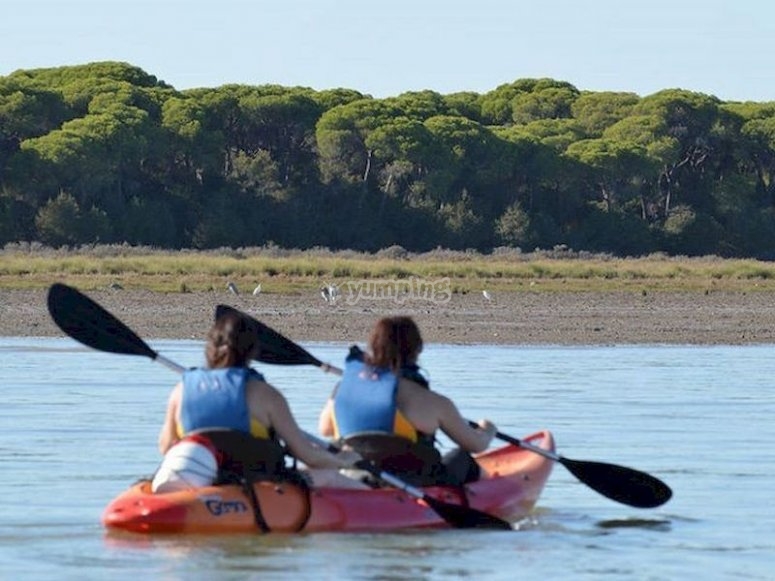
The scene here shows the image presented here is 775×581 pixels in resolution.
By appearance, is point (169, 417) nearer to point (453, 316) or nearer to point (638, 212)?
point (453, 316)

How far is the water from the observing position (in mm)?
10016

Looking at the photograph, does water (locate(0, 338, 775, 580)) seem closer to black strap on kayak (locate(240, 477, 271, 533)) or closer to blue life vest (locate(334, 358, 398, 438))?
black strap on kayak (locate(240, 477, 271, 533))

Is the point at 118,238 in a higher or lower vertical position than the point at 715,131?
lower

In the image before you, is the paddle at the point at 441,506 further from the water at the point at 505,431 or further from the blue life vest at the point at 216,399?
the blue life vest at the point at 216,399

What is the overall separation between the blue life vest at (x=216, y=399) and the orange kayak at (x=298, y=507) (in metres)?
0.33

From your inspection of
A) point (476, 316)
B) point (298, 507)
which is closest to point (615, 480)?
point (298, 507)

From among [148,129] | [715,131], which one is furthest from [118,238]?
[715,131]

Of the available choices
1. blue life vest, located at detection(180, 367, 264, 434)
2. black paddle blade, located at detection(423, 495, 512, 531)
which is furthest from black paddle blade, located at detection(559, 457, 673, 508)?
blue life vest, located at detection(180, 367, 264, 434)

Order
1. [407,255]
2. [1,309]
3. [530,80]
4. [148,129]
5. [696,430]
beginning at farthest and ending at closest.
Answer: [530,80] → [148,129] → [407,255] → [1,309] → [696,430]

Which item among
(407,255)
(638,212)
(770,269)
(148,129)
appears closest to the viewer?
(770,269)

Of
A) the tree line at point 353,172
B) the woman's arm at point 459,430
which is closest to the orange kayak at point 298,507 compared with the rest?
the woman's arm at point 459,430

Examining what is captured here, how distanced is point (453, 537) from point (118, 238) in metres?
44.1

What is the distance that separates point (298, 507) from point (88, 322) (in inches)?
90.6

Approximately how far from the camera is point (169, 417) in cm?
1046
